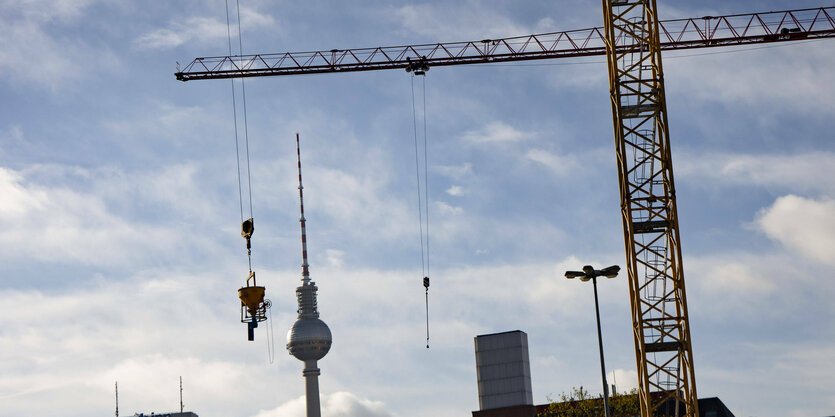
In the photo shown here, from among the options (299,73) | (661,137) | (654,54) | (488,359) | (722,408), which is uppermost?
(299,73)

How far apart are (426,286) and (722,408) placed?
101 ft

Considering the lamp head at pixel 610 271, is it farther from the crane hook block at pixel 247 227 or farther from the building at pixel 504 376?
the building at pixel 504 376

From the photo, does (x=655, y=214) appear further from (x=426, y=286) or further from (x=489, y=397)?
(x=489, y=397)

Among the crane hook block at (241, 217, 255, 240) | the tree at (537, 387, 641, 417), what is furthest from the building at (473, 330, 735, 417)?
the crane hook block at (241, 217, 255, 240)

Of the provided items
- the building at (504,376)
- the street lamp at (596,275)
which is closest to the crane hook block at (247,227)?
the street lamp at (596,275)

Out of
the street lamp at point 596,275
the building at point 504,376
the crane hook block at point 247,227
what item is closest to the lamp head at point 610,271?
the street lamp at point 596,275

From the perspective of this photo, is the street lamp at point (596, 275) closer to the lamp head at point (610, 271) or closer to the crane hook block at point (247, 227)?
the lamp head at point (610, 271)

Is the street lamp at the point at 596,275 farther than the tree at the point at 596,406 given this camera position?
No

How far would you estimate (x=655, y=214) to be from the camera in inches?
2648

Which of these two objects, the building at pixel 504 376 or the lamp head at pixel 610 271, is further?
the building at pixel 504 376

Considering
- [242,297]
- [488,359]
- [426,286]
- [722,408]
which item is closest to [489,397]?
[488,359]

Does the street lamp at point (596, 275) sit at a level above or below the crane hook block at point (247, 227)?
below

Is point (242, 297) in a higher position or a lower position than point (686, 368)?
higher

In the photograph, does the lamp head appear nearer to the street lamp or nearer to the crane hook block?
the street lamp
